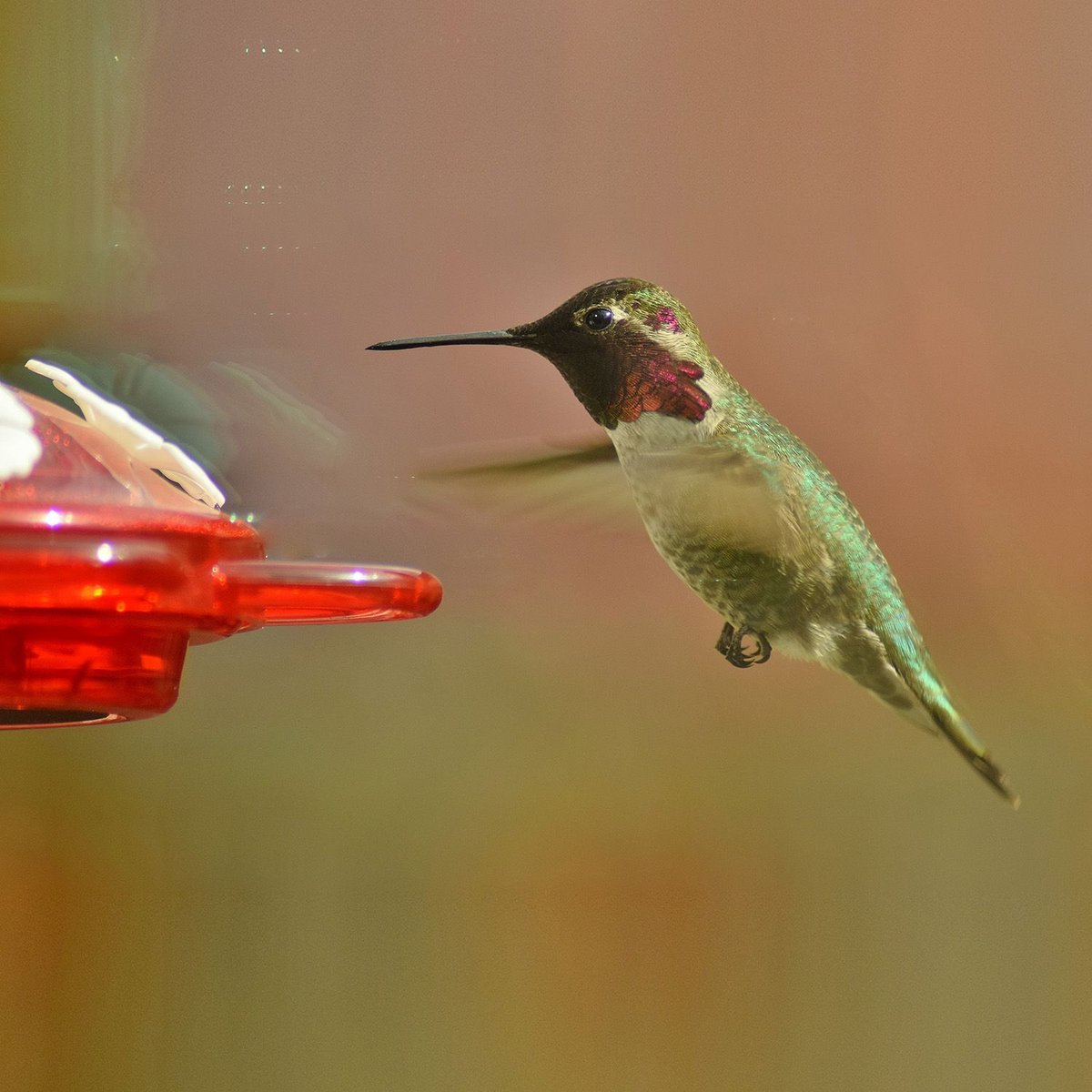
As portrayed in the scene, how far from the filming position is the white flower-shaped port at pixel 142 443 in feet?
Answer: 3.16

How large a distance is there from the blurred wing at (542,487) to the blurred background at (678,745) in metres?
1.09

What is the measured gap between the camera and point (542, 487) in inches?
46.1

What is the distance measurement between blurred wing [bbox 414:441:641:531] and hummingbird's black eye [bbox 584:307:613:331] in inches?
4.8

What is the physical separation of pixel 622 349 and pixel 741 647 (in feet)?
0.98

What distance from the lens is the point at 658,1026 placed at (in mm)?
2604

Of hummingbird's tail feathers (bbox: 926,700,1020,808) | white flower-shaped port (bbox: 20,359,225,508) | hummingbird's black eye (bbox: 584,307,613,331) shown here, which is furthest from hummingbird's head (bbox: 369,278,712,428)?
hummingbird's tail feathers (bbox: 926,700,1020,808)

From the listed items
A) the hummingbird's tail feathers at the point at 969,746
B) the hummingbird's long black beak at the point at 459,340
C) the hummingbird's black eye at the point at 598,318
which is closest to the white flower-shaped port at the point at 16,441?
the hummingbird's long black beak at the point at 459,340

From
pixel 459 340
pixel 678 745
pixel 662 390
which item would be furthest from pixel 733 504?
pixel 678 745

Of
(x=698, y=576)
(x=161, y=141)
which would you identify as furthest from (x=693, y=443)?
(x=161, y=141)

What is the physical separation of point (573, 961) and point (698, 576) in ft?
5.53

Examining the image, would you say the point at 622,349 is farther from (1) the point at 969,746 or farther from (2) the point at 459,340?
(1) the point at 969,746

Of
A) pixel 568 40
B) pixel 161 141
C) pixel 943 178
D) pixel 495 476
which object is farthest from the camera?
pixel 943 178

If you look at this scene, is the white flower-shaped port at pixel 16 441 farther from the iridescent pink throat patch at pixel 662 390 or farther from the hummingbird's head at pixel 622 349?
the iridescent pink throat patch at pixel 662 390

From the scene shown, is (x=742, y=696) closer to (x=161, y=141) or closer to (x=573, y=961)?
(x=573, y=961)
